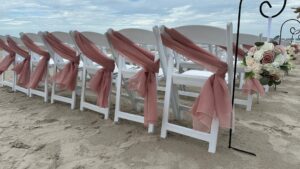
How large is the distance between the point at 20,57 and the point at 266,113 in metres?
3.29

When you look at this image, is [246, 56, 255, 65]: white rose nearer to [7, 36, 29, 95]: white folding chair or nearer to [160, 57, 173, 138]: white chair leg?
[160, 57, 173, 138]: white chair leg

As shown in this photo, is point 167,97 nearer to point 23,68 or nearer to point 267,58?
point 267,58

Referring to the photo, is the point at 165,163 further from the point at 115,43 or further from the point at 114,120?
the point at 115,43

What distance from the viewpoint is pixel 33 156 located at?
7.00 feet

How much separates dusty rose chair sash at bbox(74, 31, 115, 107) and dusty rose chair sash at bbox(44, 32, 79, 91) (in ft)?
1.01

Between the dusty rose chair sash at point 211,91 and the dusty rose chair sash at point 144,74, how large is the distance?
39 centimetres

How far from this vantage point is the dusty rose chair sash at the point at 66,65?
328cm

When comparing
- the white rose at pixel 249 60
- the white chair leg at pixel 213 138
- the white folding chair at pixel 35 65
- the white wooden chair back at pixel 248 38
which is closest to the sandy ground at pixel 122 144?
the white chair leg at pixel 213 138

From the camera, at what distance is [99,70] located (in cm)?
299

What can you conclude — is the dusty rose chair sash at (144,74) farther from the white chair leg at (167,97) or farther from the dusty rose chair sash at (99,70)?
the dusty rose chair sash at (99,70)

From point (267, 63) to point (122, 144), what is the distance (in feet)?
3.92

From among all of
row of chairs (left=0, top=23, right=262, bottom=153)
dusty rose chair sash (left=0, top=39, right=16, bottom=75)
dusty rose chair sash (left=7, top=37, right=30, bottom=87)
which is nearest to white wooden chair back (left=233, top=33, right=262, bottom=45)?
row of chairs (left=0, top=23, right=262, bottom=153)

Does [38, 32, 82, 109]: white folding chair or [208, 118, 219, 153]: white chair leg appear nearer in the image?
[208, 118, 219, 153]: white chair leg

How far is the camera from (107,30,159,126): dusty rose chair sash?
2510mm
